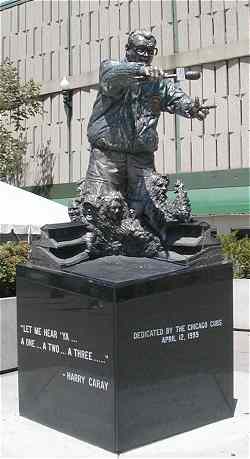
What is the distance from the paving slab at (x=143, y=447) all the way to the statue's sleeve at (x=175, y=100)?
2897 mm

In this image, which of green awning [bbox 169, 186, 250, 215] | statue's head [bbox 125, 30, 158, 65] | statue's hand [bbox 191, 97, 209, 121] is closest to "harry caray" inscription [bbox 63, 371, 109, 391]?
statue's hand [bbox 191, 97, 209, 121]

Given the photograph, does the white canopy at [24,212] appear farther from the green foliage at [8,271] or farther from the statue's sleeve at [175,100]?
the statue's sleeve at [175,100]

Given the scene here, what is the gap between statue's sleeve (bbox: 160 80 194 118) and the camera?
6.30 m

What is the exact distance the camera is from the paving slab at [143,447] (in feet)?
17.3

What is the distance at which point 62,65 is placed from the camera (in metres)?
28.4

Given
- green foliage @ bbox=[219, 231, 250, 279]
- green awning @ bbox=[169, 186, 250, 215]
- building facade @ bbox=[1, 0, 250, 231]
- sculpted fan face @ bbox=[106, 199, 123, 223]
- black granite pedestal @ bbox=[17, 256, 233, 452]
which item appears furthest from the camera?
building facade @ bbox=[1, 0, 250, 231]

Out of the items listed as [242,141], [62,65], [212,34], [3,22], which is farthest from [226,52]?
[3,22]

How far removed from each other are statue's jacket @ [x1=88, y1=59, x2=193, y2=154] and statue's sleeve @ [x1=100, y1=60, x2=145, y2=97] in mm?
52

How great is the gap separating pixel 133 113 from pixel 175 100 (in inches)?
16.9

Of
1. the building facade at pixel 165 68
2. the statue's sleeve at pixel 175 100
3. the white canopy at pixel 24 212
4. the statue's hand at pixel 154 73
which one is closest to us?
the statue's hand at pixel 154 73

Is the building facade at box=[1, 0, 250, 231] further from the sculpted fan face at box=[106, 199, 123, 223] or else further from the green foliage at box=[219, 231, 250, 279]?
the sculpted fan face at box=[106, 199, 123, 223]

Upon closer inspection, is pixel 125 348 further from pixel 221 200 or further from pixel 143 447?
pixel 221 200

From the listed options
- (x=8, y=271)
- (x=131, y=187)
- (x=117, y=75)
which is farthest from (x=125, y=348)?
(x=8, y=271)

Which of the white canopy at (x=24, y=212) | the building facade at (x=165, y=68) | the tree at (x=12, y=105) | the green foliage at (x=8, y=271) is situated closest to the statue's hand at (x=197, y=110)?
the green foliage at (x=8, y=271)
